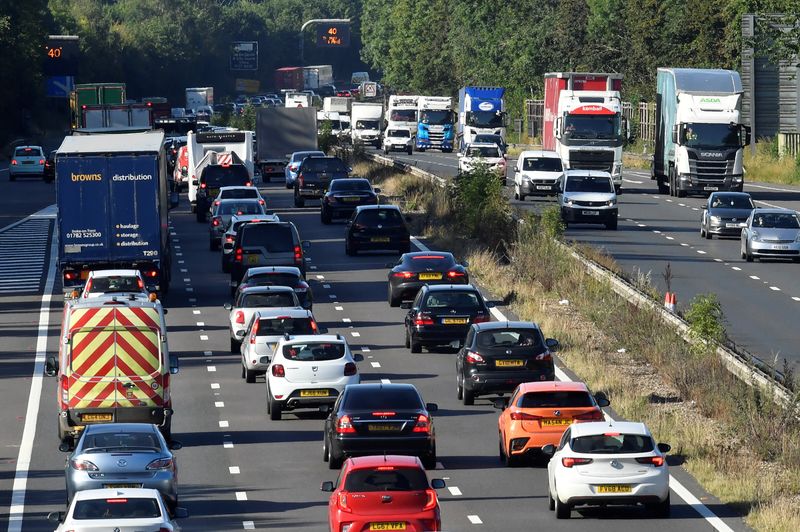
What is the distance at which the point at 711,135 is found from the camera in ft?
223

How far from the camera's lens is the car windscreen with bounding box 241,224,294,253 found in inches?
1828

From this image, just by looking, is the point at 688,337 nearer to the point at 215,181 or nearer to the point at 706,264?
the point at 706,264

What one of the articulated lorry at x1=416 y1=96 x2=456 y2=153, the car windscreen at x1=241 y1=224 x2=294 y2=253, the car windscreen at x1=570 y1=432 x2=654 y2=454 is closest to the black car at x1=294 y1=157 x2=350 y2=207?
the car windscreen at x1=241 y1=224 x2=294 y2=253

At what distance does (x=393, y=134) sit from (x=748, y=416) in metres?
86.7

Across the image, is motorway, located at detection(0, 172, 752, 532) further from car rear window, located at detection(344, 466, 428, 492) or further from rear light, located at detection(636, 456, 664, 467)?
car rear window, located at detection(344, 466, 428, 492)

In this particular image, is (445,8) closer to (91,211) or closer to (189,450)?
(91,211)

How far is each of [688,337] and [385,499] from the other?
1513cm

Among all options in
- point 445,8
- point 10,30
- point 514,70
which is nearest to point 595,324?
point 10,30

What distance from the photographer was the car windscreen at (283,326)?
1336 inches

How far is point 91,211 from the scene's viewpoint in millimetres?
43281

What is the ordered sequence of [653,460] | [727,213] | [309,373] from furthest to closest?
[727,213] < [309,373] < [653,460]

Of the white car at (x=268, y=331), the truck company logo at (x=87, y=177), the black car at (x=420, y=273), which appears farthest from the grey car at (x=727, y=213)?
the white car at (x=268, y=331)

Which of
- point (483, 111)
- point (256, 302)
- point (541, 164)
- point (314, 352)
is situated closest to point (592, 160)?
point (541, 164)

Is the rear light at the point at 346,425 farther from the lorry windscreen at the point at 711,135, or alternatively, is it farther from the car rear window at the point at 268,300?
the lorry windscreen at the point at 711,135
